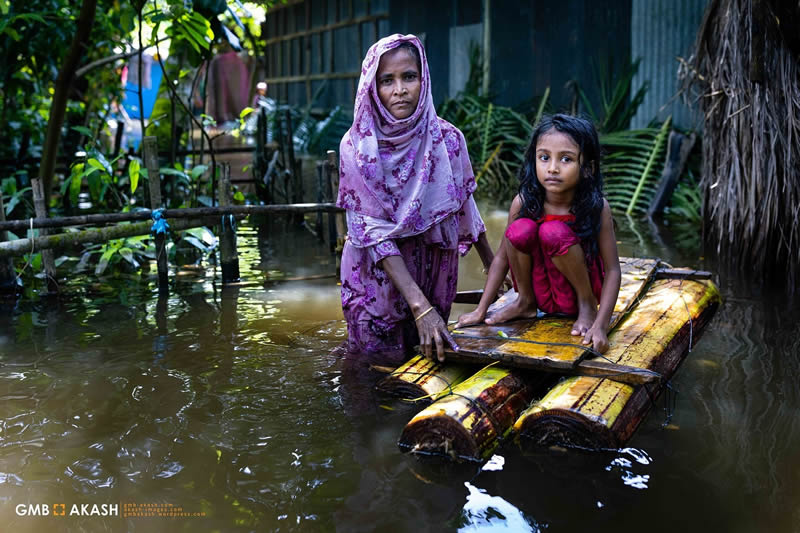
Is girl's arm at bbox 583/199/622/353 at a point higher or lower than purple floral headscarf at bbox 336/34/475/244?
lower

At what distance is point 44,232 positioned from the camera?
16.5 ft

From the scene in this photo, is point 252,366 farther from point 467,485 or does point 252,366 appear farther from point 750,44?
point 750,44

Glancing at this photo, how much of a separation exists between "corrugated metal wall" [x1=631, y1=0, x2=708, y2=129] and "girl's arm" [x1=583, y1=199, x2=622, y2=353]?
5523 mm

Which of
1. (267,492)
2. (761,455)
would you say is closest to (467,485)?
(267,492)

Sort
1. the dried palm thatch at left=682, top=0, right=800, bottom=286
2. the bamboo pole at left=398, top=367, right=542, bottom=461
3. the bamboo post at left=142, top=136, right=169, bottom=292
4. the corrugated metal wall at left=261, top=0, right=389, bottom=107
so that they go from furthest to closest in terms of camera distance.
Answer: the corrugated metal wall at left=261, top=0, right=389, bottom=107 < the bamboo post at left=142, top=136, right=169, bottom=292 < the dried palm thatch at left=682, top=0, right=800, bottom=286 < the bamboo pole at left=398, top=367, right=542, bottom=461

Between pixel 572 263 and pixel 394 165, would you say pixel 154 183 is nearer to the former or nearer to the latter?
pixel 394 165

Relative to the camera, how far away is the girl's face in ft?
10.1

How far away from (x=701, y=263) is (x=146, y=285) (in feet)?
14.6

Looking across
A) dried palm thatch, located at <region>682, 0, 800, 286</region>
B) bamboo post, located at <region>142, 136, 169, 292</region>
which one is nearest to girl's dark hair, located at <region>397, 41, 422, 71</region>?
bamboo post, located at <region>142, 136, 169, 292</region>

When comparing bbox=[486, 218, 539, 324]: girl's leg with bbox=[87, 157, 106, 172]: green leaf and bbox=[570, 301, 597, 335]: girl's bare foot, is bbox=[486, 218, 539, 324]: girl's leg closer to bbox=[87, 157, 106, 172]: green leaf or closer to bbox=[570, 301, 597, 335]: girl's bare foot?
bbox=[570, 301, 597, 335]: girl's bare foot

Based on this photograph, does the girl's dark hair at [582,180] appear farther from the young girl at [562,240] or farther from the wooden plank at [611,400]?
the wooden plank at [611,400]

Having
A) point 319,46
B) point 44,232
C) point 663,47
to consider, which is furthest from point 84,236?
point 319,46

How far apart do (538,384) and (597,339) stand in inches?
11.7

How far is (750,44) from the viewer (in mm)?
5152
